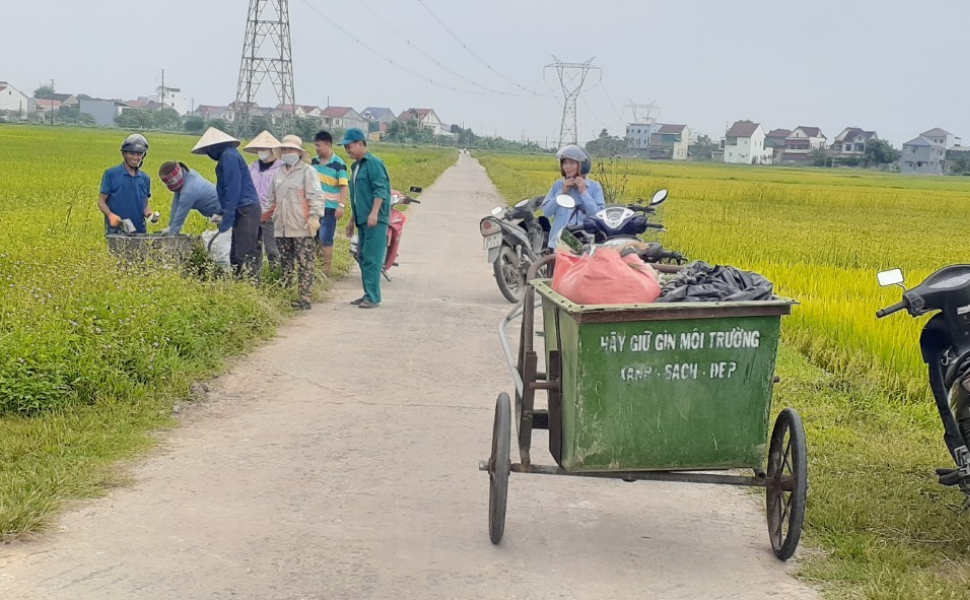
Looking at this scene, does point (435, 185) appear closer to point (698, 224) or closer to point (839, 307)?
point (698, 224)

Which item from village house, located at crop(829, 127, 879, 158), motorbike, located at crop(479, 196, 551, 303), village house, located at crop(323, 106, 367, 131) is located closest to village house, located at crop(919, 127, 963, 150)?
village house, located at crop(829, 127, 879, 158)

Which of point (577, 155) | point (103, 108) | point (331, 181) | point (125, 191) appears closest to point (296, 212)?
point (125, 191)

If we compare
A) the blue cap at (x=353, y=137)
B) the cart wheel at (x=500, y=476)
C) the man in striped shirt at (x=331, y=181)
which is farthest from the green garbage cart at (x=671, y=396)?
the man in striped shirt at (x=331, y=181)

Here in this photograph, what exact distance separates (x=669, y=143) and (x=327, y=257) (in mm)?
143737

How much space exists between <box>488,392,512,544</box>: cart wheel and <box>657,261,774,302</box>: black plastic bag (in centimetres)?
87

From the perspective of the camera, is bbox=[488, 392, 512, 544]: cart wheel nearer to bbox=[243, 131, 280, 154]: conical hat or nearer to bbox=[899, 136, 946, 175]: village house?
bbox=[243, 131, 280, 154]: conical hat

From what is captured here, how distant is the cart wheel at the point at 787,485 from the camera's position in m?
4.34

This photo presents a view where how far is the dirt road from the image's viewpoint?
410 cm

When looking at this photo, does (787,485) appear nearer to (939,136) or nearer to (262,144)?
(262,144)

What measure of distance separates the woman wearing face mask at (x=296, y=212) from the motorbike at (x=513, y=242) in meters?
2.04

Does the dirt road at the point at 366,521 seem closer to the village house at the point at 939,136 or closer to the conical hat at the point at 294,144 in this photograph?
the conical hat at the point at 294,144

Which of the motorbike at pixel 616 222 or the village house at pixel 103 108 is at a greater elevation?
the village house at pixel 103 108

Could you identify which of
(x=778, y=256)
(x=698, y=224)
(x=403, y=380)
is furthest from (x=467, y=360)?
(x=698, y=224)

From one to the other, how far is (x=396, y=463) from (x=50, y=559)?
1971 millimetres
